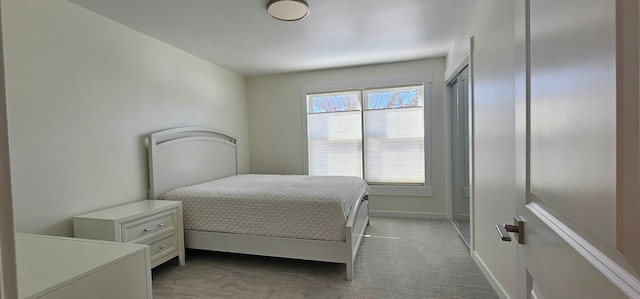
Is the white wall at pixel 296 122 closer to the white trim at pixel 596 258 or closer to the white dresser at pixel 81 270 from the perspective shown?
the white dresser at pixel 81 270

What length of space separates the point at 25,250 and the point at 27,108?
1.06 meters

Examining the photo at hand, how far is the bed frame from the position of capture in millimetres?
2301

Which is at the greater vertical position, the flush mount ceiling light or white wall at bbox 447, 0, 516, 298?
the flush mount ceiling light

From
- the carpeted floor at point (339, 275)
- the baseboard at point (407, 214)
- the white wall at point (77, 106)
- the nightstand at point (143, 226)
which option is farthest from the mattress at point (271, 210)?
the baseboard at point (407, 214)

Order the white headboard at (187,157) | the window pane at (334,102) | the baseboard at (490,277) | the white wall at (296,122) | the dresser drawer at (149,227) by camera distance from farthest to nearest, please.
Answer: the window pane at (334,102) → the white wall at (296,122) → the white headboard at (187,157) → the dresser drawer at (149,227) → the baseboard at (490,277)

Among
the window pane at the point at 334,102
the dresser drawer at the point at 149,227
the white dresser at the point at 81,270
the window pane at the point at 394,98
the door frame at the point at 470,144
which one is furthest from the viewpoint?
the window pane at the point at 334,102

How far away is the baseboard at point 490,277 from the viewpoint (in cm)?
191

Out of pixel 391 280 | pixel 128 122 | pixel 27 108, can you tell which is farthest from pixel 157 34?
pixel 391 280

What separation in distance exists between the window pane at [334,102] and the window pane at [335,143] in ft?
0.27

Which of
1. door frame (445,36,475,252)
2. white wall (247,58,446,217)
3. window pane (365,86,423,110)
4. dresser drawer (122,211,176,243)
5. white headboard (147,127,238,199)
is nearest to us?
dresser drawer (122,211,176,243)

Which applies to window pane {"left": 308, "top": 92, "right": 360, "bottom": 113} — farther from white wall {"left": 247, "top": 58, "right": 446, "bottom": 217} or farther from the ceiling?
the ceiling

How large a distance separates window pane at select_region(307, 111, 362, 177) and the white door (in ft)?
11.3

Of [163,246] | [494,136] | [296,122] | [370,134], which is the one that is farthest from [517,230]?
[296,122]

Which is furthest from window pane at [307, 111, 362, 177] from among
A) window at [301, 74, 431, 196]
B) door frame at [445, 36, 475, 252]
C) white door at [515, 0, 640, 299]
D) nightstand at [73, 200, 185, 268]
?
white door at [515, 0, 640, 299]
